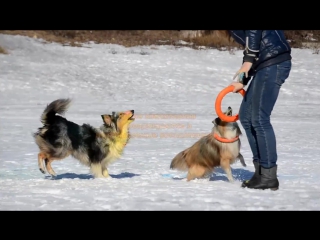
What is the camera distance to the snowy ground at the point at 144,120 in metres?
3.87

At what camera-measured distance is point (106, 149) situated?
4.89 metres

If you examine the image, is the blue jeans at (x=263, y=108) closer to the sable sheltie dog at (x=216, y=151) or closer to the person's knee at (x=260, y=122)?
the person's knee at (x=260, y=122)

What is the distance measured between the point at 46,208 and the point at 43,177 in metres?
1.36

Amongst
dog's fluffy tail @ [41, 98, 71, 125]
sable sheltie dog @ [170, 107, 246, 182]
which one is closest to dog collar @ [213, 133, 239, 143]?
sable sheltie dog @ [170, 107, 246, 182]

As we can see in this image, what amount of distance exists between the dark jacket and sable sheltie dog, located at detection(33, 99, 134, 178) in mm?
1458

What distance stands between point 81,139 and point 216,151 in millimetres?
1233

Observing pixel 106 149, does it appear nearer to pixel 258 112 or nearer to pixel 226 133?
pixel 226 133

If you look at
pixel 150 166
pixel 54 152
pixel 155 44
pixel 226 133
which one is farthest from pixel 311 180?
pixel 155 44

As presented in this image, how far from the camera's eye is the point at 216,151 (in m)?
4.54

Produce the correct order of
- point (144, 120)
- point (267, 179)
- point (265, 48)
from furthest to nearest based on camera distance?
point (144, 120), point (267, 179), point (265, 48)

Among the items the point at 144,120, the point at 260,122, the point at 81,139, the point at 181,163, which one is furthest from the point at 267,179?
the point at 144,120

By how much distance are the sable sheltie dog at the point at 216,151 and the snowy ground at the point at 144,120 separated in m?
0.13

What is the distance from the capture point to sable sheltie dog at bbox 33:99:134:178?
481 cm

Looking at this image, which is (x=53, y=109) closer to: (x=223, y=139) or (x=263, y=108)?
(x=223, y=139)
